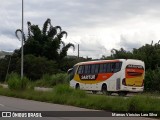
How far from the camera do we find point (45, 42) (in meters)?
82.8

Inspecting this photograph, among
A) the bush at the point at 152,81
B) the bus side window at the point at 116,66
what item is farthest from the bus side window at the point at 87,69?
the bush at the point at 152,81

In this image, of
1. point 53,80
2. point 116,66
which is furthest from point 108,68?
point 53,80

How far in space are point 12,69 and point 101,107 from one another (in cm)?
6582

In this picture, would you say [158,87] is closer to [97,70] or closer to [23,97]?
[97,70]

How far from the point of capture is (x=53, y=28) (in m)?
85.1

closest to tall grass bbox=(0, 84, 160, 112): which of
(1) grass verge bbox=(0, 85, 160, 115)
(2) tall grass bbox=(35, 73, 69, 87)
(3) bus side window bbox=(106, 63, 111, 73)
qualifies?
(1) grass verge bbox=(0, 85, 160, 115)

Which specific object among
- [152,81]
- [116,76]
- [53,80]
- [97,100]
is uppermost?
[116,76]

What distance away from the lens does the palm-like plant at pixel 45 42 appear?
82688 millimetres

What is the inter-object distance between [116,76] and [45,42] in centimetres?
4638

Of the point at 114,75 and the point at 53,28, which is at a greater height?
the point at 53,28

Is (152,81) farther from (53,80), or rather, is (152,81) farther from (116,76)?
(53,80)

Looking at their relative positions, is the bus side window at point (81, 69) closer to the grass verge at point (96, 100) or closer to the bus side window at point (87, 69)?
the bus side window at point (87, 69)

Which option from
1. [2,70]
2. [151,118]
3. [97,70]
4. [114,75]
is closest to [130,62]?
[114,75]

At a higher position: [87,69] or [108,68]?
[108,68]
